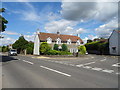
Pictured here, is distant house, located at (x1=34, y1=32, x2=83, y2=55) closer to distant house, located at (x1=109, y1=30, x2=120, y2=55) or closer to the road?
distant house, located at (x1=109, y1=30, x2=120, y2=55)

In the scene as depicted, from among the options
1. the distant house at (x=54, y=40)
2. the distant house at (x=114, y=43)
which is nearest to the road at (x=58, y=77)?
the distant house at (x=114, y=43)

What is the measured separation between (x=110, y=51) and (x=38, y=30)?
1102 inches

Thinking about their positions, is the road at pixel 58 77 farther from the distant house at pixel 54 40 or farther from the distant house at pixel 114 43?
the distant house at pixel 54 40

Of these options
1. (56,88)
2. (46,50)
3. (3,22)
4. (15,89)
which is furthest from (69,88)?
(46,50)

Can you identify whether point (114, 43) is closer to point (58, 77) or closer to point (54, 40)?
point (54, 40)

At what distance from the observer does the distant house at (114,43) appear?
36500mm

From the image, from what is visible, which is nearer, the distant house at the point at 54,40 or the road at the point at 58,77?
the road at the point at 58,77

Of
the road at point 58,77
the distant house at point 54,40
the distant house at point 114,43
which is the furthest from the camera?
the distant house at point 54,40

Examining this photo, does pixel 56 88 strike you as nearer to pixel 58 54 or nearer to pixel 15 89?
pixel 15 89

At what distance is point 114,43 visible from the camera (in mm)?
37875

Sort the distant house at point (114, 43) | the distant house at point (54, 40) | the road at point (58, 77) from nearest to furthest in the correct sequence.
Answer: the road at point (58, 77) < the distant house at point (114, 43) < the distant house at point (54, 40)

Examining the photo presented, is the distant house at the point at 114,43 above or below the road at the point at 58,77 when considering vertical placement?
above

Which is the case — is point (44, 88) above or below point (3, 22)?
below

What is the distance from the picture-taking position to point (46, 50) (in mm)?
33500
